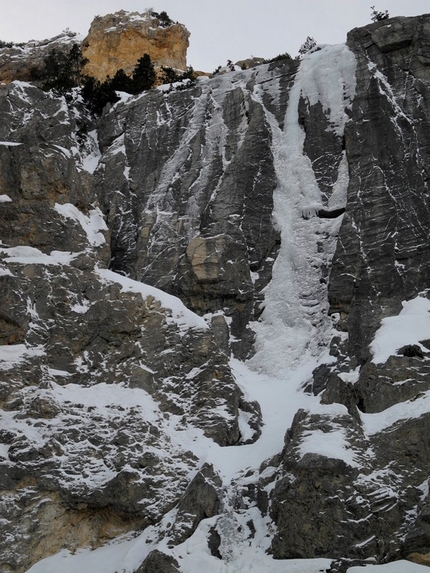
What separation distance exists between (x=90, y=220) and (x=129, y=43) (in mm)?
32411

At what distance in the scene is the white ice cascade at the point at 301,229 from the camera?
33.3 meters

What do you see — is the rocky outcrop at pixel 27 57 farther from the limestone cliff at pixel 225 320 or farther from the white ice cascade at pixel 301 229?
the white ice cascade at pixel 301 229

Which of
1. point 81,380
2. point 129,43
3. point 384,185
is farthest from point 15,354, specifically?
point 129,43

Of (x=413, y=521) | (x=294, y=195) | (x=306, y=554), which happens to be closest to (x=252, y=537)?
(x=306, y=554)

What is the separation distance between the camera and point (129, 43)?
63.3 meters

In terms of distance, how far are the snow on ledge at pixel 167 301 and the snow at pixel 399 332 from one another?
643cm

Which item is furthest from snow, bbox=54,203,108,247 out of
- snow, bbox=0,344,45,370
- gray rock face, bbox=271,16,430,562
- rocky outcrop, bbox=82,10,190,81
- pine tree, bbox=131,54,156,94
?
rocky outcrop, bbox=82,10,190,81

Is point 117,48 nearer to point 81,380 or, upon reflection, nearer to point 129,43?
point 129,43

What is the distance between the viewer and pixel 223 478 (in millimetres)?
26219

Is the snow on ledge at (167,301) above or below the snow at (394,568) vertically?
above

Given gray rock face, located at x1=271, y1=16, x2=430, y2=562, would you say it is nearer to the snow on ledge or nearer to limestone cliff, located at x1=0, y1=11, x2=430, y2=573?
limestone cliff, located at x1=0, y1=11, x2=430, y2=573

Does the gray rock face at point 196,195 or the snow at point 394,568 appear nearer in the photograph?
the snow at point 394,568

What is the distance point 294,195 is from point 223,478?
54.3 ft

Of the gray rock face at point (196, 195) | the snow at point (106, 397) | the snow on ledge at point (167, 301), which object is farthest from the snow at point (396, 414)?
the gray rock face at point (196, 195)
